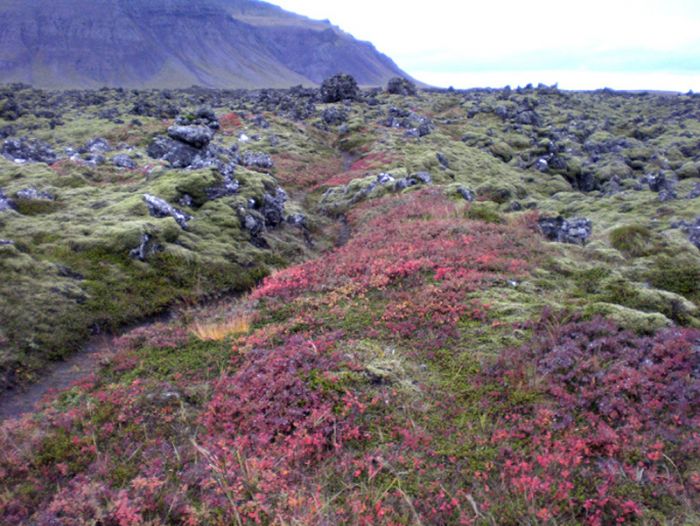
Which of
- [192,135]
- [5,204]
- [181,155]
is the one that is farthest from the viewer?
[192,135]

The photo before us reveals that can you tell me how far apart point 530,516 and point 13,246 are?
2140 centimetres

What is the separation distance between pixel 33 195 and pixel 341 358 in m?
23.6

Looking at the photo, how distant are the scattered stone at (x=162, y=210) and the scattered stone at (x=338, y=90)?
270 feet

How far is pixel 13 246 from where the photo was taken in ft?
66.6

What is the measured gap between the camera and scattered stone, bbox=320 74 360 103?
340 feet

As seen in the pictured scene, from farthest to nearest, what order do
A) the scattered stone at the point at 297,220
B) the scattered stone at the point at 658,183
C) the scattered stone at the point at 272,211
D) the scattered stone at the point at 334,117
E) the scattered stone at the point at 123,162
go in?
the scattered stone at the point at 334,117, the scattered stone at the point at 658,183, the scattered stone at the point at 123,162, the scattered stone at the point at 297,220, the scattered stone at the point at 272,211

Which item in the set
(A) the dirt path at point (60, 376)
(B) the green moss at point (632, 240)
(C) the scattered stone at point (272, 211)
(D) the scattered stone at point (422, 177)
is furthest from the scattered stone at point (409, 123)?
(A) the dirt path at point (60, 376)

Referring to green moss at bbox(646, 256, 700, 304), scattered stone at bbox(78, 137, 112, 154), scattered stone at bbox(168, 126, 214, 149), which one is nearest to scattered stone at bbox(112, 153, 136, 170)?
Answer: scattered stone at bbox(168, 126, 214, 149)

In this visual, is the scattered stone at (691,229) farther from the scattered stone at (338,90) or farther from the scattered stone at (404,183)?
the scattered stone at (338,90)

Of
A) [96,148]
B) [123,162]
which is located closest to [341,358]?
[123,162]

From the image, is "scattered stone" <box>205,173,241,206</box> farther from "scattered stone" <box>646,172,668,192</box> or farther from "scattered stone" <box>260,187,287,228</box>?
"scattered stone" <box>646,172,668,192</box>

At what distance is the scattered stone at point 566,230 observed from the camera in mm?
23266

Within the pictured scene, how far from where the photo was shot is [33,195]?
2733 cm

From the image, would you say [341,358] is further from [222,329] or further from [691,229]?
[691,229]
